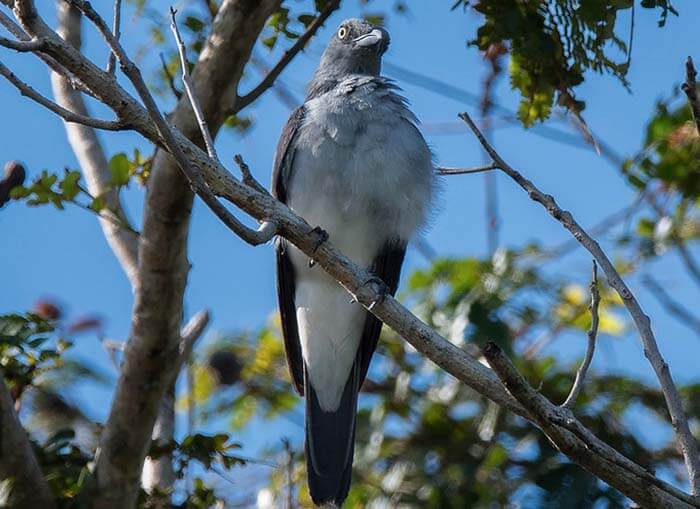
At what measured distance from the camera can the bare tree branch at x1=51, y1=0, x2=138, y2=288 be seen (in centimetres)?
570

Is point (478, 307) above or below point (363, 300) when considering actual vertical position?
above

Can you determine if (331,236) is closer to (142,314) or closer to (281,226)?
(142,314)

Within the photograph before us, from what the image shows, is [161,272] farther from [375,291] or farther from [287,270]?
[287,270]

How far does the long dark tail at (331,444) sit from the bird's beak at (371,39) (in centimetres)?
188

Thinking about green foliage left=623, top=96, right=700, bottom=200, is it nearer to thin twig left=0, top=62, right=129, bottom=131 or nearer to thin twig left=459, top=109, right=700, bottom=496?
thin twig left=459, top=109, right=700, bottom=496

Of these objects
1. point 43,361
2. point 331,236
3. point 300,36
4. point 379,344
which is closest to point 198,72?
point 300,36

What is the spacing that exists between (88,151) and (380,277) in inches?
68.9

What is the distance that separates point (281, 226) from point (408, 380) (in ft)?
8.88

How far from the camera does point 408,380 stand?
21.0 ft

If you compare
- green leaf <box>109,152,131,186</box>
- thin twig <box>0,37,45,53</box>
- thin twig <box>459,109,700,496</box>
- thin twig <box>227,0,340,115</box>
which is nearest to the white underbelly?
thin twig <box>227,0,340,115</box>

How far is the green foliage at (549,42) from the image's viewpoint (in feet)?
14.7

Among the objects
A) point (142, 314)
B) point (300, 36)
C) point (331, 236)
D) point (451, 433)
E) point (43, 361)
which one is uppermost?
point (300, 36)

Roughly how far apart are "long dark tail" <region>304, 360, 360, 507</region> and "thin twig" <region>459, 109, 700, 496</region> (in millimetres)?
1954

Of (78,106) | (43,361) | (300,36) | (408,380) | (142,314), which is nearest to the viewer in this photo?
(43,361)
